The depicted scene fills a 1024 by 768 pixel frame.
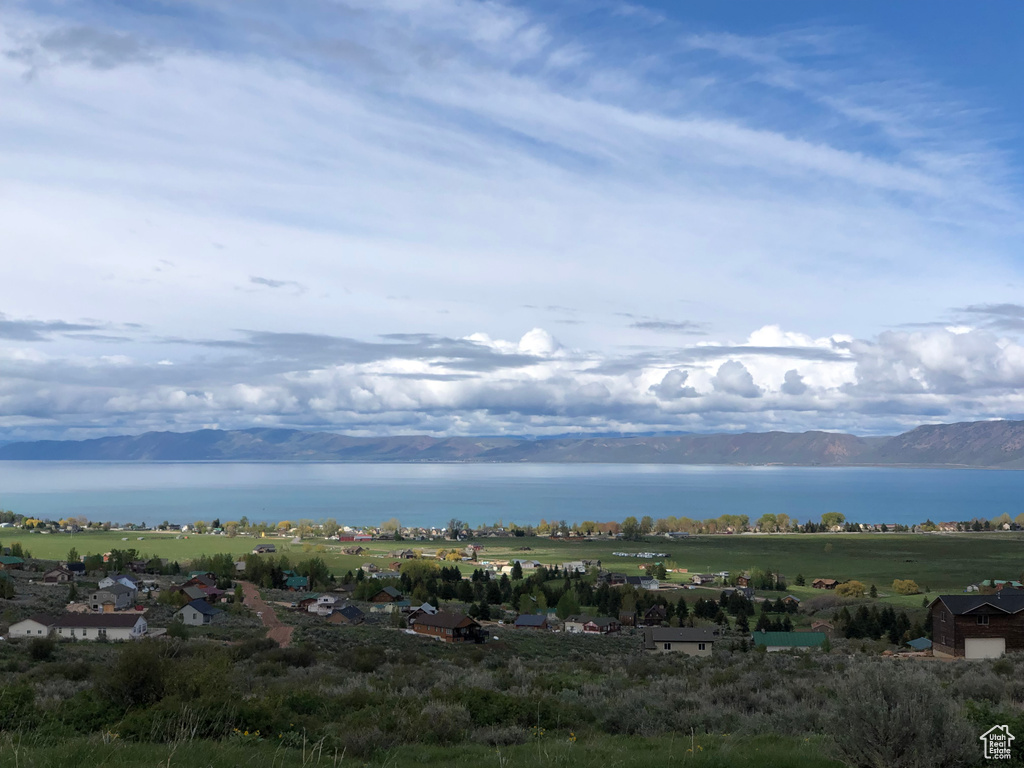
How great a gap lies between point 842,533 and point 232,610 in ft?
379

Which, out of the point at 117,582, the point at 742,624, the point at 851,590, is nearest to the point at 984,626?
the point at 742,624

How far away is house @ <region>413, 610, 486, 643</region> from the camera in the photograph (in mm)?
38281

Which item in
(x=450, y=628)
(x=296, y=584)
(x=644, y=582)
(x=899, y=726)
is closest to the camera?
(x=899, y=726)

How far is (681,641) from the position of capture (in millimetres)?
33000

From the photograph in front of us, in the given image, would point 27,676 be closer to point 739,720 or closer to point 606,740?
point 606,740

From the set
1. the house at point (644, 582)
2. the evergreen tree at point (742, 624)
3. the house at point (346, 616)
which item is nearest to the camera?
the house at point (346, 616)

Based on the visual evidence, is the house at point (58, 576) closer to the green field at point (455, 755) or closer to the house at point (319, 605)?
the house at point (319, 605)

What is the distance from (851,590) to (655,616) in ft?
75.5

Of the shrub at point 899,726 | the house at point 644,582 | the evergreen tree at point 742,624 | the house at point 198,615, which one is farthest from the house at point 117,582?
the shrub at point 899,726

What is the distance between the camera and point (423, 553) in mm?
102625

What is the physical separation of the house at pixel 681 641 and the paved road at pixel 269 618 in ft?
51.1

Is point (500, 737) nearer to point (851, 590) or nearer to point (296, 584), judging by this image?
point (296, 584)

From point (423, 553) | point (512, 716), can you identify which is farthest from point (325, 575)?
point (512, 716)

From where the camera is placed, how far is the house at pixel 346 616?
4235cm
